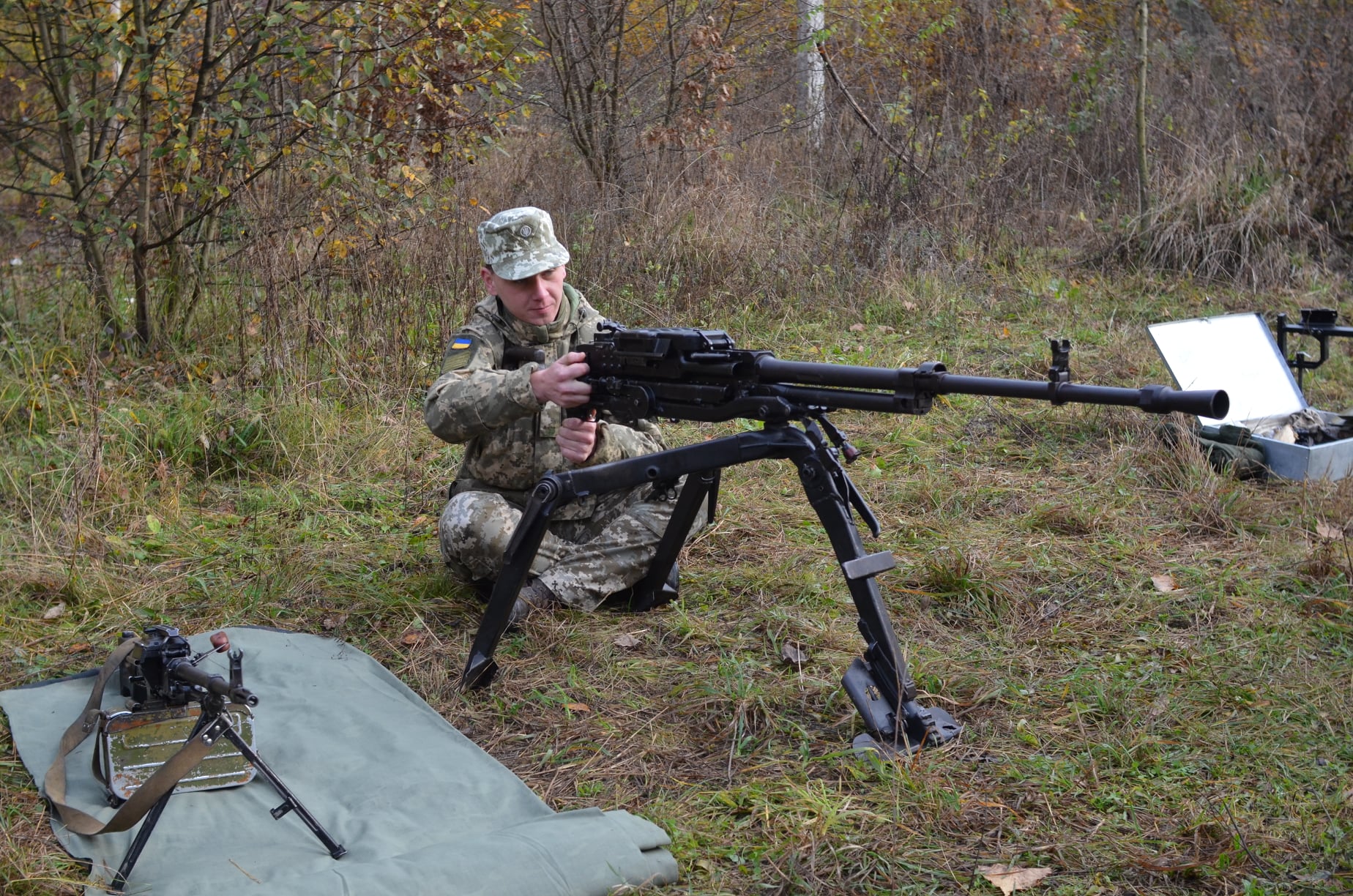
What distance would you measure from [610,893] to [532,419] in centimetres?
209

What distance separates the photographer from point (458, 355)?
4168mm

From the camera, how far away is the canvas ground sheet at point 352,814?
2.73 metres

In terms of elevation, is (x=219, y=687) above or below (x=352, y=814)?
above

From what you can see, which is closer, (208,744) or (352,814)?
(208,744)

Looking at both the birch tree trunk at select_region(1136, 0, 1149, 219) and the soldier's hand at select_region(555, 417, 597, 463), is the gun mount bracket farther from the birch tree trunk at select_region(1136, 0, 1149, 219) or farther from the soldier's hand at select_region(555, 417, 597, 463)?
the birch tree trunk at select_region(1136, 0, 1149, 219)

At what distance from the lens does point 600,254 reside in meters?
8.00

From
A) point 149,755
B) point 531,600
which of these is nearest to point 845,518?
point 531,600

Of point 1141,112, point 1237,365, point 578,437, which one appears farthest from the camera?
point 1141,112

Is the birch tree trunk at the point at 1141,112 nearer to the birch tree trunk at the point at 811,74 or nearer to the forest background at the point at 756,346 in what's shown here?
the forest background at the point at 756,346

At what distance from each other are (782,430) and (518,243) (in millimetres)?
1369

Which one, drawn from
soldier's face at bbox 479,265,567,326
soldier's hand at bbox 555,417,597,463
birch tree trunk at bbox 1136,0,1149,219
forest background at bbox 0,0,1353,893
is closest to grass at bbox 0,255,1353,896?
forest background at bbox 0,0,1353,893

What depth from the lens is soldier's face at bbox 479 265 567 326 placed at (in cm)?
417

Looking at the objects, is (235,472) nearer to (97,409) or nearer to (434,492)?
(97,409)

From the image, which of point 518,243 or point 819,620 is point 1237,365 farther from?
point 518,243
